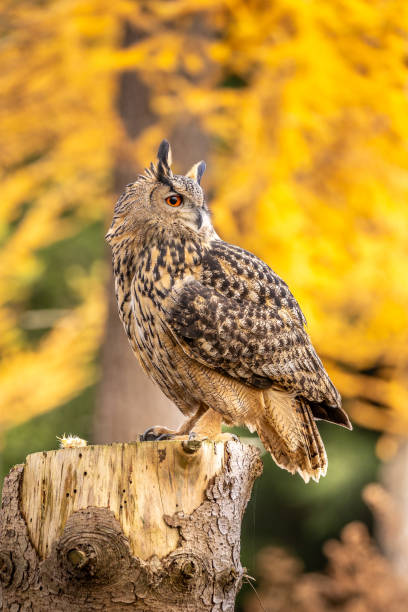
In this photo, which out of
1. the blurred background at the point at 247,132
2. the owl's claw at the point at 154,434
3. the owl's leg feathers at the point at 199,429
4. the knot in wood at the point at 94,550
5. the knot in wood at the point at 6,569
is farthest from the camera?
the blurred background at the point at 247,132

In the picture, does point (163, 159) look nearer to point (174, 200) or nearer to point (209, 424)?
point (174, 200)

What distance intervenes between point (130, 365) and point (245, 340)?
3.23m

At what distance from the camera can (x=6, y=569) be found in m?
2.88

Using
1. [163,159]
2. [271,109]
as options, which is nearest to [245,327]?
[163,159]

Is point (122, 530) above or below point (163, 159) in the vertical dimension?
below

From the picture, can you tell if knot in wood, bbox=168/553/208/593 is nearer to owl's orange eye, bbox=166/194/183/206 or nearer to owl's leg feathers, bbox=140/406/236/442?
owl's leg feathers, bbox=140/406/236/442

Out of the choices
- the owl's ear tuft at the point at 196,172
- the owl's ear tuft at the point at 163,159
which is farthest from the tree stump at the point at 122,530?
the owl's ear tuft at the point at 196,172

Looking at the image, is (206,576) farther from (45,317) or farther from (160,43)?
(45,317)

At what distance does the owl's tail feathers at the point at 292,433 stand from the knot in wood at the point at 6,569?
118 cm

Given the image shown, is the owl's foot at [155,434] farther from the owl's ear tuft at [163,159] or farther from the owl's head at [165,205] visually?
the owl's ear tuft at [163,159]

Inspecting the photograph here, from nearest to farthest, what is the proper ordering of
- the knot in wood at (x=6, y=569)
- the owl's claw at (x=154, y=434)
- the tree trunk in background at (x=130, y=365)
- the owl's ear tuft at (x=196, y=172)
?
the knot in wood at (x=6, y=569) < the owl's claw at (x=154, y=434) < the owl's ear tuft at (x=196, y=172) < the tree trunk in background at (x=130, y=365)

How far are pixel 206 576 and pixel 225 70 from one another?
227 inches

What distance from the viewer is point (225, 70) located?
786cm

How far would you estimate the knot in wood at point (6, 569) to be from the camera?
2877mm
